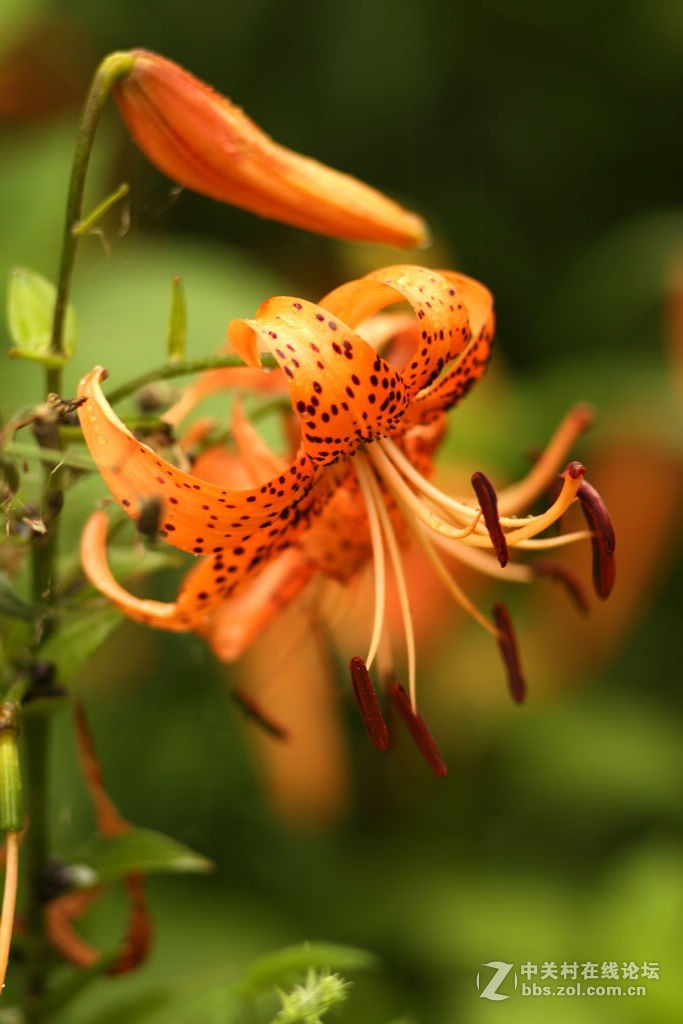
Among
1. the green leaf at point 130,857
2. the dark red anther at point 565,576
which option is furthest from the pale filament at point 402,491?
the green leaf at point 130,857

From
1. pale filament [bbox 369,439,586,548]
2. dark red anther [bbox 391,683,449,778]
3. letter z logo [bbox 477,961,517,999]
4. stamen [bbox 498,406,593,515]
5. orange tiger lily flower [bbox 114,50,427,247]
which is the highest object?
orange tiger lily flower [bbox 114,50,427,247]

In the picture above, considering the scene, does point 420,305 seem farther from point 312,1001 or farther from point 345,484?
point 312,1001

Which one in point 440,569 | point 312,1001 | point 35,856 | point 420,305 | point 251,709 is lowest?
point 312,1001

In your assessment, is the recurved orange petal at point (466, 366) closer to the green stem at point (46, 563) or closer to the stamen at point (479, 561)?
the stamen at point (479, 561)

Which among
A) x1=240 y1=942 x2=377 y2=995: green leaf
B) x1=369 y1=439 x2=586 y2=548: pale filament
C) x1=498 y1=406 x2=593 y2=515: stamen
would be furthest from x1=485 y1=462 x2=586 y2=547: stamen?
x1=240 y1=942 x2=377 y2=995: green leaf

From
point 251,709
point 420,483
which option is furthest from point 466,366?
point 251,709

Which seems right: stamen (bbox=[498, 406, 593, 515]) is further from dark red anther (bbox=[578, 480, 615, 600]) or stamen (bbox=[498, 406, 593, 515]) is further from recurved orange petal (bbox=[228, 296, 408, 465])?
recurved orange petal (bbox=[228, 296, 408, 465])
